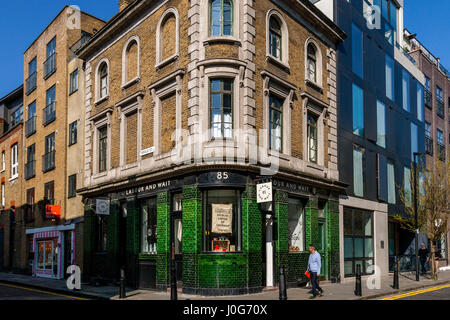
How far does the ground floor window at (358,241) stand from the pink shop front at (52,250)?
13493mm

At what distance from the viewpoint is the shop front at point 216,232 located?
16.2m

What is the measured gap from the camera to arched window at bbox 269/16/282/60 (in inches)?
745

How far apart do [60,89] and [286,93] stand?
1450 cm

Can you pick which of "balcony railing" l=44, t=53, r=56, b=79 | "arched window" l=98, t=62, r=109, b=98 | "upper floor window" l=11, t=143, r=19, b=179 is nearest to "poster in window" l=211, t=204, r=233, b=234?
"arched window" l=98, t=62, r=109, b=98

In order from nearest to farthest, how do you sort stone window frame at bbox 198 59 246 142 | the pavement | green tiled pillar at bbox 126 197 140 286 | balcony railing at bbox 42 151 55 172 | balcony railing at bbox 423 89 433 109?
the pavement < stone window frame at bbox 198 59 246 142 < green tiled pillar at bbox 126 197 140 286 < balcony railing at bbox 42 151 55 172 < balcony railing at bbox 423 89 433 109

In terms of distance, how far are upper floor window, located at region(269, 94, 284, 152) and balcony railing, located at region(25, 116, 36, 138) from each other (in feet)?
60.8

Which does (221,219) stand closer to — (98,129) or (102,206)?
(102,206)

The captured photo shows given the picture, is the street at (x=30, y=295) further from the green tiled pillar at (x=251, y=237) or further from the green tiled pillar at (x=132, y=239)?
the green tiled pillar at (x=251, y=237)

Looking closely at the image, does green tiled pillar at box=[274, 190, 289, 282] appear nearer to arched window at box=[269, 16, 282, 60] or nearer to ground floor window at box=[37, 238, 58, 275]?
arched window at box=[269, 16, 282, 60]

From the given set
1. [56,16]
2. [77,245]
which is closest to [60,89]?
[56,16]

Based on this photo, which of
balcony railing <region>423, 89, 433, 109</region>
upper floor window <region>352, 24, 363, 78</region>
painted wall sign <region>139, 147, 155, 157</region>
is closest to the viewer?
painted wall sign <region>139, 147, 155, 157</region>

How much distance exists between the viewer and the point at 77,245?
971 inches

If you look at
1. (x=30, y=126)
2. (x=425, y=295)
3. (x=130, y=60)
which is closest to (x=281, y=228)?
(x=425, y=295)

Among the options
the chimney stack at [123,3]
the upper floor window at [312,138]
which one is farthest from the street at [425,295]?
the chimney stack at [123,3]
